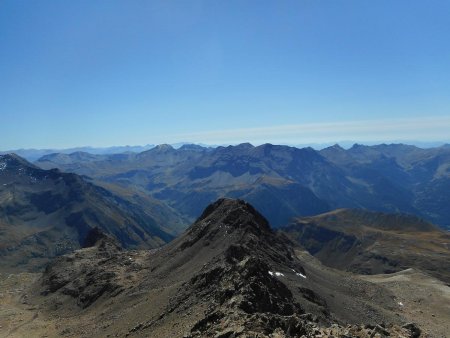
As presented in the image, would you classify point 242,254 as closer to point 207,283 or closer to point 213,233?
point 207,283

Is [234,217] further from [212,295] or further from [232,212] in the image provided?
[212,295]

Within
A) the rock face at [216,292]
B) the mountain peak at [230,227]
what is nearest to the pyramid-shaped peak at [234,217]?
the mountain peak at [230,227]

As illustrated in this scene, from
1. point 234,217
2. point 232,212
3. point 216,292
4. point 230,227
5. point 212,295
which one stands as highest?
point 232,212

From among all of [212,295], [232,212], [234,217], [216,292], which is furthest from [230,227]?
[216,292]

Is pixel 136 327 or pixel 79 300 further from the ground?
pixel 136 327

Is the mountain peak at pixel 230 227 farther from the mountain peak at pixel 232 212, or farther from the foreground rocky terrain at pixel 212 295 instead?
the foreground rocky terrain at pixel 212 295

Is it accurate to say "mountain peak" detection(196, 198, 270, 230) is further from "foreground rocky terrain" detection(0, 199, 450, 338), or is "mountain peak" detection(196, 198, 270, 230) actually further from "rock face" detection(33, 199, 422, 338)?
"foreground rocky terrain" detection(0, 199, 450, 338)

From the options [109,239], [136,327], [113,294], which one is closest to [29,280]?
[109,239]
